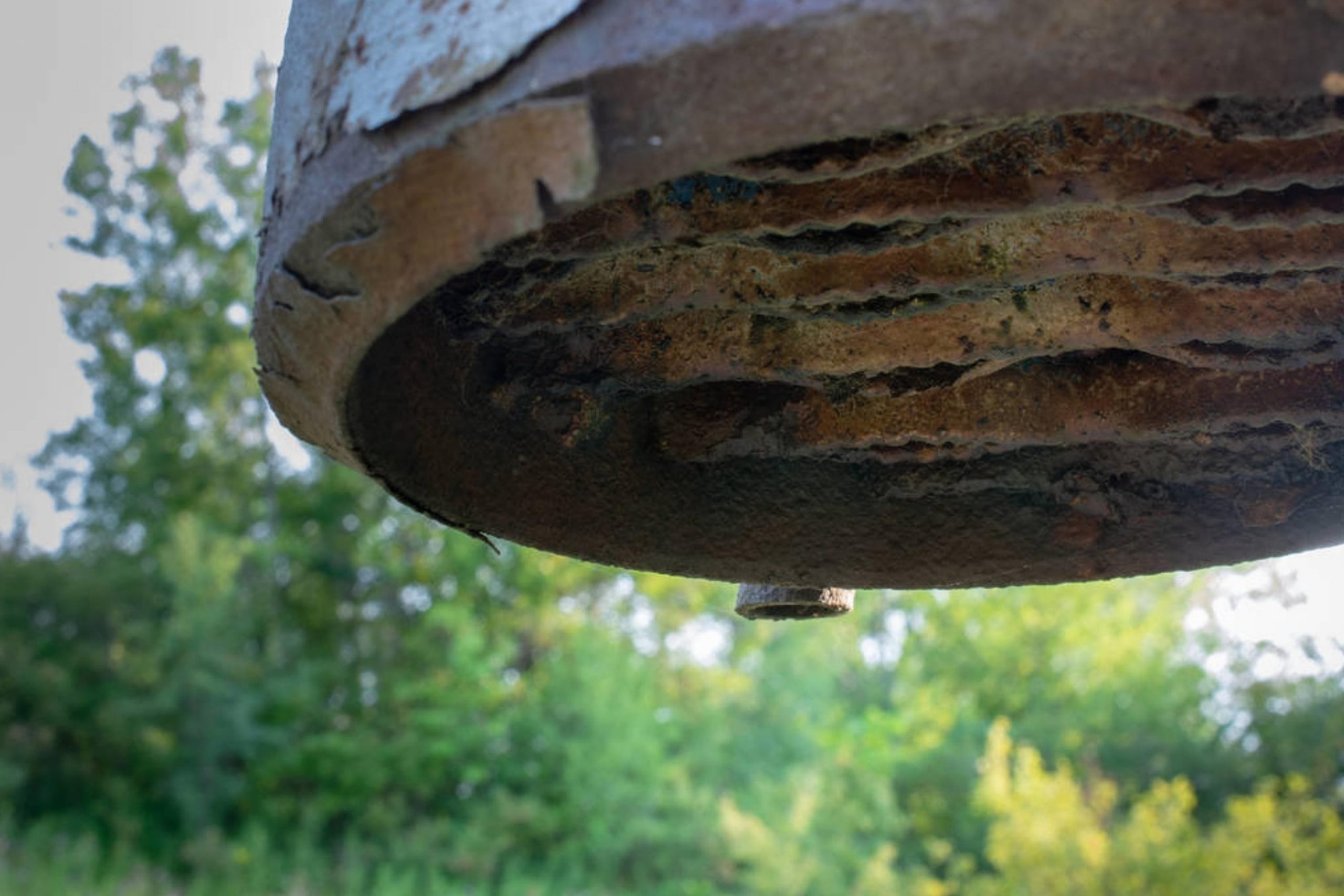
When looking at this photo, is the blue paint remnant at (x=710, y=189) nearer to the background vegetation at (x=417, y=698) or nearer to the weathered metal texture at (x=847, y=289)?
the weathered metal texture at (x=847, y=289)

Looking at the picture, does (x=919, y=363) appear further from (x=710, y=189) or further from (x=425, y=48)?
(x=425, y=48)

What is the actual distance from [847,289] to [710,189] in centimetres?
16

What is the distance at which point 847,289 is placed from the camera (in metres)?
1.07

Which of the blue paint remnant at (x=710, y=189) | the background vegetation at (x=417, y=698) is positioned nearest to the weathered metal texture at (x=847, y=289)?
the blue paint remnant at (x=710, y=189)

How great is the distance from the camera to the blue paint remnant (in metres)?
0.98

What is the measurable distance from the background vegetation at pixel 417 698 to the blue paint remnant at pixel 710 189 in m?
7.91

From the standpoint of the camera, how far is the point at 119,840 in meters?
A: 10.6

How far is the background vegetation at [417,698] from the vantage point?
9719mm

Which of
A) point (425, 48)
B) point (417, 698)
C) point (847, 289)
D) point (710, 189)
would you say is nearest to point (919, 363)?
point (847, 289)

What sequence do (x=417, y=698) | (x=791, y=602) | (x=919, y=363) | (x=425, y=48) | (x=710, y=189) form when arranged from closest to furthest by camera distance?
(x=425, y=48), (x=710, y=189), (x=919, y=363), (x=791, y=602), (x=417, y=698)

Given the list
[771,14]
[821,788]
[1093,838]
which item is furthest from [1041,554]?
[821,788]

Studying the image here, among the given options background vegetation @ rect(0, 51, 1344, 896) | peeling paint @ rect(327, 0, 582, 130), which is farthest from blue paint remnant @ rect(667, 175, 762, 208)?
background vegetation @ rect(0, 51, 1344, 896)

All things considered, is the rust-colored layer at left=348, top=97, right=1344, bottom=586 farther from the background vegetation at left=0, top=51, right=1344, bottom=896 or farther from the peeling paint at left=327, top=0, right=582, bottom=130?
the background vegetation at left=0, top=51, right=1344, bottom=896

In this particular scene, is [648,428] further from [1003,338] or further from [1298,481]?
[1298,481]
